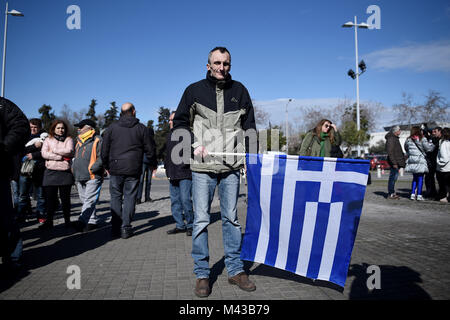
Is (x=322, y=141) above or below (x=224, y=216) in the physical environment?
above

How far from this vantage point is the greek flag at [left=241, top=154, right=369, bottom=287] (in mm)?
2914

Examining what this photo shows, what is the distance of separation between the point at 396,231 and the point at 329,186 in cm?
335

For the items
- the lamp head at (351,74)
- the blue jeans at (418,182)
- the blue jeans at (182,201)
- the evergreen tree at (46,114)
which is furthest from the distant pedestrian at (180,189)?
the evergreen tree at (46,114)

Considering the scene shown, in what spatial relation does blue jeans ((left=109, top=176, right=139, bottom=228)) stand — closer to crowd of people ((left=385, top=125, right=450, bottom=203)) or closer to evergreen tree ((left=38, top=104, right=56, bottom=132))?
crowd of people ((left=385, top=125, right=450, bottom=203))

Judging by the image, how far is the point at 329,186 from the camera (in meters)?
2.95

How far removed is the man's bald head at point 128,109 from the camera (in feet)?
18.3

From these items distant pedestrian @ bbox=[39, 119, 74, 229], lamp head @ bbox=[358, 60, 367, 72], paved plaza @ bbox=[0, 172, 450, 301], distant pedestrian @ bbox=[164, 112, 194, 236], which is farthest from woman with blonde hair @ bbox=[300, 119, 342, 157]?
lamp head @ bbox=[358, 60, 367, 72]

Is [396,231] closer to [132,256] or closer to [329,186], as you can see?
[329,186]

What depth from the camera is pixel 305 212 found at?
299 cm

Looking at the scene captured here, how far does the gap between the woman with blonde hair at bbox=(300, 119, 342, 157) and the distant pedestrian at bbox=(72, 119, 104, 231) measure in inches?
147

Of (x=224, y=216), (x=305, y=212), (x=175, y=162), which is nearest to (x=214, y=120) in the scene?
(x=224, y=216)

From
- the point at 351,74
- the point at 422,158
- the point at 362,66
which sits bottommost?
the point at 422,158

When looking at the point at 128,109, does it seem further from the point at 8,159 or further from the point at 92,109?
the point at 92,109

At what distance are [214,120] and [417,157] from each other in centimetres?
850
